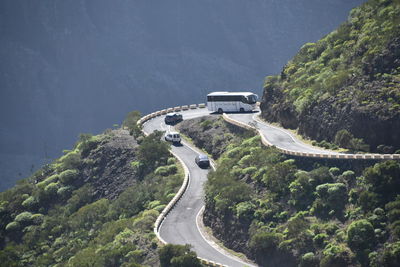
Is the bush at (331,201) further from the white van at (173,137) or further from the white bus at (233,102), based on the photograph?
the white bus at (233,102)

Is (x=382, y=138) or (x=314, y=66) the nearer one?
(x=382, y=138)

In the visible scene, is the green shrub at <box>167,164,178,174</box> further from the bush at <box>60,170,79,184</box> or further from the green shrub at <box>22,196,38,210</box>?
the green shrub at <box>22,196,38,210</box>

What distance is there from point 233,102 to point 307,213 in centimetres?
4213

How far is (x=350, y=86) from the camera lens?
69.4m

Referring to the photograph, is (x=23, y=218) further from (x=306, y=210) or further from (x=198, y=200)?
(x=306, y=210)

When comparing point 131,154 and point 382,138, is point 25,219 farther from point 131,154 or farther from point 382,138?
point 382,138

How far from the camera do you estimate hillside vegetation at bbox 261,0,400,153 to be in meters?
62.4

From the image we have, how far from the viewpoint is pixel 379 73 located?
220ft

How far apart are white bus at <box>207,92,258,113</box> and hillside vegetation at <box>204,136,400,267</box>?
29.3 m

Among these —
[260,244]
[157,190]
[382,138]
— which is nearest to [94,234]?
[157,190]

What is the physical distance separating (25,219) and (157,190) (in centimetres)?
1850

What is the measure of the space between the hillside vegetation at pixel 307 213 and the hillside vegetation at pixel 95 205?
6.73m

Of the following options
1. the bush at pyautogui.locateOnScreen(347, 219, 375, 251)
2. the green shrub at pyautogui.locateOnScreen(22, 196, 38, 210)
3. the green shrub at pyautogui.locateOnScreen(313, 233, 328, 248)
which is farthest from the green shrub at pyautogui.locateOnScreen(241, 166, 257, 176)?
the green shrub at pyautogui.locateOnScreen(22, 196, 38, 210)

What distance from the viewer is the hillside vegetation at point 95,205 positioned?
6306cm
